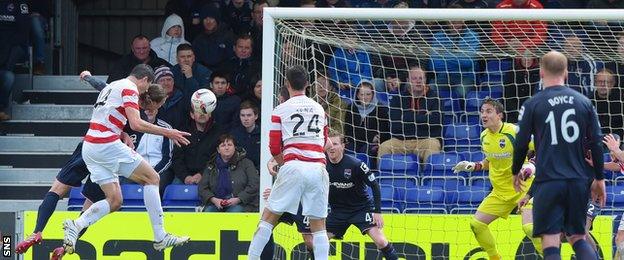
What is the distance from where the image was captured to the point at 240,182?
15758 millimetres

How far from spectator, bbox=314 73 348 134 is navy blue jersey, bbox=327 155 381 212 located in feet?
4.75

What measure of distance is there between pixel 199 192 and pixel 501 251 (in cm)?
341

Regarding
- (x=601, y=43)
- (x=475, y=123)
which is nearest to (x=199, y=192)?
(x=475, y=123)

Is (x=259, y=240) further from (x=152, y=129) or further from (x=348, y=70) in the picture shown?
(x=348, y=70)

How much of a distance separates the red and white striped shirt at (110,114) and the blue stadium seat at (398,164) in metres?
3.86

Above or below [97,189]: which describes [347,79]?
above

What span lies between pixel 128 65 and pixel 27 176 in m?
1.85

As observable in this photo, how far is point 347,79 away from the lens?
53.0 feet

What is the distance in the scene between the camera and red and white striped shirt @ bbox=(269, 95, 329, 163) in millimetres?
12148

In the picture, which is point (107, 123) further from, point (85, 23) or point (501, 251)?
point (85, 23)

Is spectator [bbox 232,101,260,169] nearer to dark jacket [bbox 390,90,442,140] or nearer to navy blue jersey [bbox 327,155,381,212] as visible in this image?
dark jacket [bbox 390,90,442,140]

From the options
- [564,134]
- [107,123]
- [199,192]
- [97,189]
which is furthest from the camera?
[199,192]

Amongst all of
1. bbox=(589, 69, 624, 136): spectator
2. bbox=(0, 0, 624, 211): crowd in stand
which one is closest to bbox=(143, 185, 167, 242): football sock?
bbox=(0, 0, 624, 211): crowd in stand

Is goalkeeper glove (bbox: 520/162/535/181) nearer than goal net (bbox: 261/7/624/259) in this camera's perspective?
Yes
